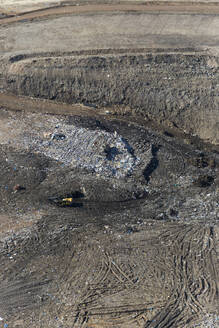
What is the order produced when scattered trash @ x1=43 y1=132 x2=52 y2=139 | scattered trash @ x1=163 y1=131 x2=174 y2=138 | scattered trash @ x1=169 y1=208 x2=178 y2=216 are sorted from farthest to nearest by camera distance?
scattered trash @ x1=163 y1=131 x2=174 y2=138, scattered trash @ x1=43 y1=132 x2=52 y2=139, scattered trash @ x1=169 y1=208 x2=178 y2=216

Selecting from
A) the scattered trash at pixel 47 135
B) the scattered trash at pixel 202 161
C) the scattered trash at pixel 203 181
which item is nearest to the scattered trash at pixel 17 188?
the scattered trash at pixel 47 135

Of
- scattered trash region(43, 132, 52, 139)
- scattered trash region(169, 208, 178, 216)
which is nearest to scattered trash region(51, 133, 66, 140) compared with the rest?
scattered trash region(43, 132, 52, 139)

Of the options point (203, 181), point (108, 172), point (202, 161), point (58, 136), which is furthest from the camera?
point (202, 161)

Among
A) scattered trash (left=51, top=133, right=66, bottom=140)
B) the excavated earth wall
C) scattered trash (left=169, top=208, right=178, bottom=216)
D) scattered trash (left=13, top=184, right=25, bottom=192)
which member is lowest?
scattered trash (left=169, top=208, right=178, bottom=216)

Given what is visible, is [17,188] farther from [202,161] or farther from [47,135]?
[202,161]

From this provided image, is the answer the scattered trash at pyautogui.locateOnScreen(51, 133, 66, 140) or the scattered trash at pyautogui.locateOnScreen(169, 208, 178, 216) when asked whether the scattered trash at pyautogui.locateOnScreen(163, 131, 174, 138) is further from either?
the scattered trash at pyautogui.locateOnScreen(51, 133, 66, 140)

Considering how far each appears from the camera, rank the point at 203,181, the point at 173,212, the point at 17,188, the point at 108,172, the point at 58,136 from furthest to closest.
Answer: the point at 58,136
the point at 203,181
the point at 108,172
the point at 17,188
the point at 173,212

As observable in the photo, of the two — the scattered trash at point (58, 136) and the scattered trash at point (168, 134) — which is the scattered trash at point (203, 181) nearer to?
the scattered trash at point (168, 134)

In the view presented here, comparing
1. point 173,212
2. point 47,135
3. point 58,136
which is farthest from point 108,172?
point 47,135
